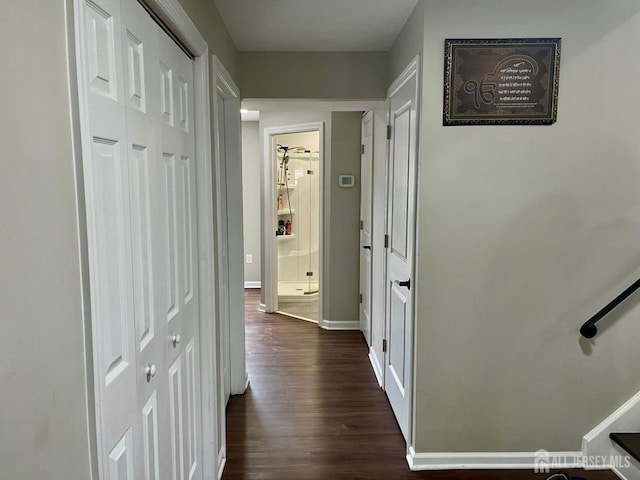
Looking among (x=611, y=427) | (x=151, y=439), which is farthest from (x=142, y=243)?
(x=611, y=427)

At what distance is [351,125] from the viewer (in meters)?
4.34

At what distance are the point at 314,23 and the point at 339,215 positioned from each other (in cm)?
217

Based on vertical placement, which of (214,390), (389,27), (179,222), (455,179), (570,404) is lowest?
(570,404)

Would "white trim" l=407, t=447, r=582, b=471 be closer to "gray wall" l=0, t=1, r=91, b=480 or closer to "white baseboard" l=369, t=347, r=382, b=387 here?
"white baseboard" l=369, t=347, r=382, b=387

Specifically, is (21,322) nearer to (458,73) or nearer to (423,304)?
(423,304)

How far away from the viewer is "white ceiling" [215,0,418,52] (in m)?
2.25

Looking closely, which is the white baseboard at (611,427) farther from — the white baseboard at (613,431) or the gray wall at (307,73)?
the gray wall at (307,73)

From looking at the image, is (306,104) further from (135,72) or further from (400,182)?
(135,72)

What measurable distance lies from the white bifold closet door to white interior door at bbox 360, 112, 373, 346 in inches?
89.3

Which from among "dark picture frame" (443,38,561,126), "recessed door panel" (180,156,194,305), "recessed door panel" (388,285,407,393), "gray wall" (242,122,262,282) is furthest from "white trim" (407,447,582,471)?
"gray wall" (242,122,262,282)

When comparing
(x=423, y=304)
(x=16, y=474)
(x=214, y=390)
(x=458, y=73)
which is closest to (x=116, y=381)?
(x=16, y=474)

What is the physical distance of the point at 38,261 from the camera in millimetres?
744

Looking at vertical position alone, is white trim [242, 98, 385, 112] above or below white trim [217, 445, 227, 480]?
above

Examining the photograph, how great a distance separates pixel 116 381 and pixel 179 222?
707 mm
